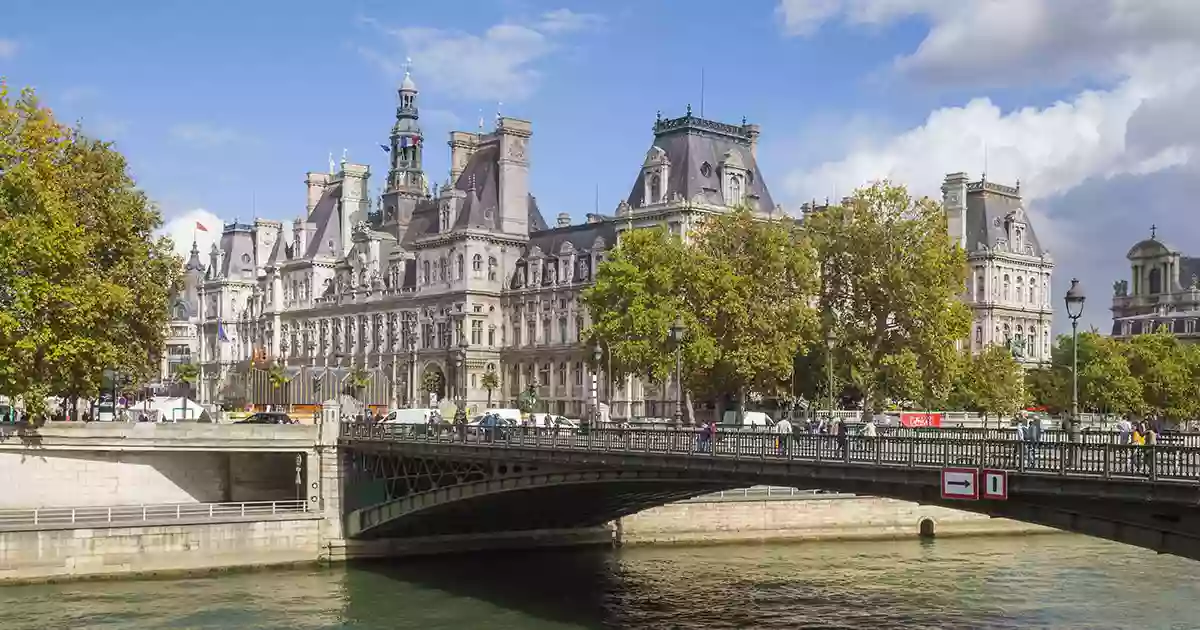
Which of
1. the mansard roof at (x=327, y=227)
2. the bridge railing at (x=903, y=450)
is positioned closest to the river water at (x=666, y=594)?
the bridge railing at (x=903, y=450)

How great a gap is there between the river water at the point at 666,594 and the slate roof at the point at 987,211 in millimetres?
61810

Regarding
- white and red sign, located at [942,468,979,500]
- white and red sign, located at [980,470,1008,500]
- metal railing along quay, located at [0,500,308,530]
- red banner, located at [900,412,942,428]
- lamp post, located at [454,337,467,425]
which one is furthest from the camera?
lamp post, located at [454,337,467,425]

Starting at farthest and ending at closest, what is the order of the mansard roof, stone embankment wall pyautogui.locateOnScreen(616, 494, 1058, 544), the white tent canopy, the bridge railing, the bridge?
the mansard roof → the white tent canopy → stone embankment wall pyautogui.locateOnScreen(616, 494, 1058, 544) → the bridge → the bridge railing

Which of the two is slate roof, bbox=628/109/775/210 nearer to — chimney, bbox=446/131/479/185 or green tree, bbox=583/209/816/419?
green tree, bbox=583/209/816/419

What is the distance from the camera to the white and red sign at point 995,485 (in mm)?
30859

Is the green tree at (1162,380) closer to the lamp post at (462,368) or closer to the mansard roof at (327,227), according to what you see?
the lamp post at (462,368)

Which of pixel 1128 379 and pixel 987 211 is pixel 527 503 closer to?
pixel 1128 379

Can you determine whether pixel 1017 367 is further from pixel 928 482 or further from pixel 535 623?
pixel 928 482

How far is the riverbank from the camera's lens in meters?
52.1

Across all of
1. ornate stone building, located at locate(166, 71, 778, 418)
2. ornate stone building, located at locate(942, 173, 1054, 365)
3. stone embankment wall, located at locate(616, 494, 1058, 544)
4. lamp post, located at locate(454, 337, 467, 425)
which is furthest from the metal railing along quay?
ornate stone building, located at locate(942, 173, 1054, 365)

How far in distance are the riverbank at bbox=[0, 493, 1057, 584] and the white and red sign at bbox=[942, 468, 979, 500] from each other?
31469 millimetres

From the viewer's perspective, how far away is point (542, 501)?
55875 mm

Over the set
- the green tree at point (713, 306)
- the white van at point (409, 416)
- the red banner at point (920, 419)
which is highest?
the green tree at point (713, 306)

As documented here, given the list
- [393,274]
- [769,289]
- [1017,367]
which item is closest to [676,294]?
[769,289]
